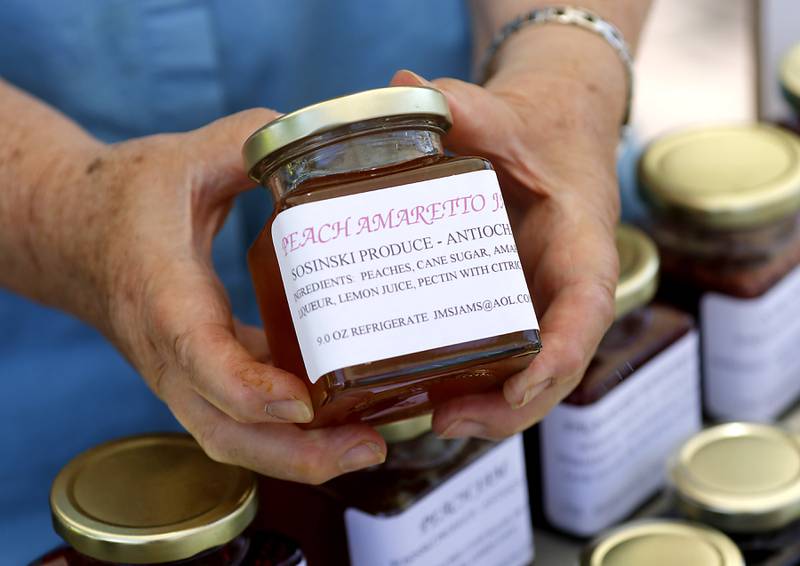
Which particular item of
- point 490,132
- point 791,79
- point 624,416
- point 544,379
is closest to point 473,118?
point 490,132

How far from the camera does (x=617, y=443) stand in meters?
0.65

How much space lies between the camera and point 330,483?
54 cm

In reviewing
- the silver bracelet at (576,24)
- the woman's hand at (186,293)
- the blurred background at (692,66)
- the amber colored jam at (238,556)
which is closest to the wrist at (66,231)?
the woman's hand at (186,293)

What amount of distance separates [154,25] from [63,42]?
2.0 inches

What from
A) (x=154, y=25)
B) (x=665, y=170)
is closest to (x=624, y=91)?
(x=665, y=170)

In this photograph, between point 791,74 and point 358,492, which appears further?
point 791,74

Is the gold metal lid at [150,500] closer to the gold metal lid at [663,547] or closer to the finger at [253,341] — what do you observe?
the finger at [253,341]

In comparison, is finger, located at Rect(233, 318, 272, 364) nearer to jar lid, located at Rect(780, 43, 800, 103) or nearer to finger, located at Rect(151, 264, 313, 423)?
finger, located at Rect(151, 264, 313, 423)

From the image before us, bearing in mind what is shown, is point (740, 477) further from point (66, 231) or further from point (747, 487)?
point (66, 231)

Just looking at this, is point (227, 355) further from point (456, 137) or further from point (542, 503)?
point (542, 503)

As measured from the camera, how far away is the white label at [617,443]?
635 mm

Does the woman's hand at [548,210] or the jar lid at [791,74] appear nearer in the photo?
the woman's hand at [548,210]

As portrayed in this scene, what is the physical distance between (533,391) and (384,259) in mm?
90

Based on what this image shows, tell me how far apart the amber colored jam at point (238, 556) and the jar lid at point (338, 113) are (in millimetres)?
174
